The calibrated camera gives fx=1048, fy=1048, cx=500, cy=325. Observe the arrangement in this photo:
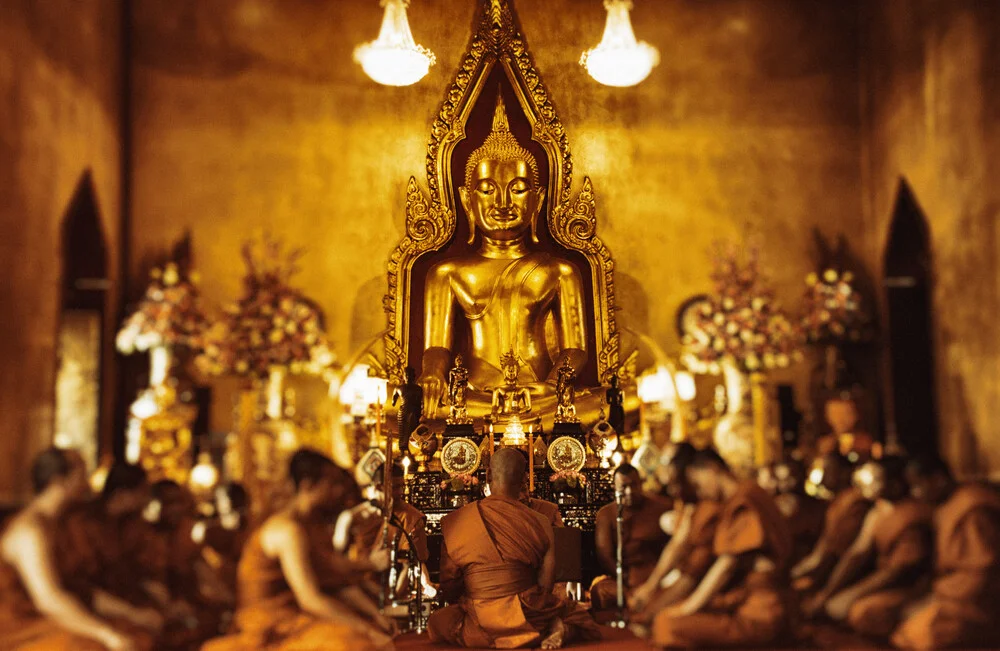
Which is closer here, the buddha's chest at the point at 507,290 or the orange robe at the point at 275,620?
the orange robe at the point at 275,620

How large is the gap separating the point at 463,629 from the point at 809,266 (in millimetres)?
3638

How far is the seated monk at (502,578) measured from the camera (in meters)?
5.32

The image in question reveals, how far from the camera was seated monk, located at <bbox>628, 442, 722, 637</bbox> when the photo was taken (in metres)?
5.24

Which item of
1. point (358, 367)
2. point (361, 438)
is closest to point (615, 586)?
point (361, 438)

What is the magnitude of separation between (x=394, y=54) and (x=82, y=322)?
109 inches

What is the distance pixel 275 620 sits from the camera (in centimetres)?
480

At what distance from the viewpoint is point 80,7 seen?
6.50 m

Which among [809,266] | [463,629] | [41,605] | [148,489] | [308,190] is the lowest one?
[463,629]

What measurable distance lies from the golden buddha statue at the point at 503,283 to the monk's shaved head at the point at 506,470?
A: 2.03 metres

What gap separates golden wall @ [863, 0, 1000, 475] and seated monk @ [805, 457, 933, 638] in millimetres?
972

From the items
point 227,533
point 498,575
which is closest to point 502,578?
point 498,575

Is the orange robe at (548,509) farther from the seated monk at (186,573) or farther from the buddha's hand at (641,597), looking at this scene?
the seated monk at (186,573)

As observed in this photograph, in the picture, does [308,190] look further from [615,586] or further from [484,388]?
[615,586]

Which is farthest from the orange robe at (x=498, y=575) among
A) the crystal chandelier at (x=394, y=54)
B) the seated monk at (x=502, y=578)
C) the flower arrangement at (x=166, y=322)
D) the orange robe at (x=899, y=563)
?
the crystal chandelier at (x=394, y=54)
